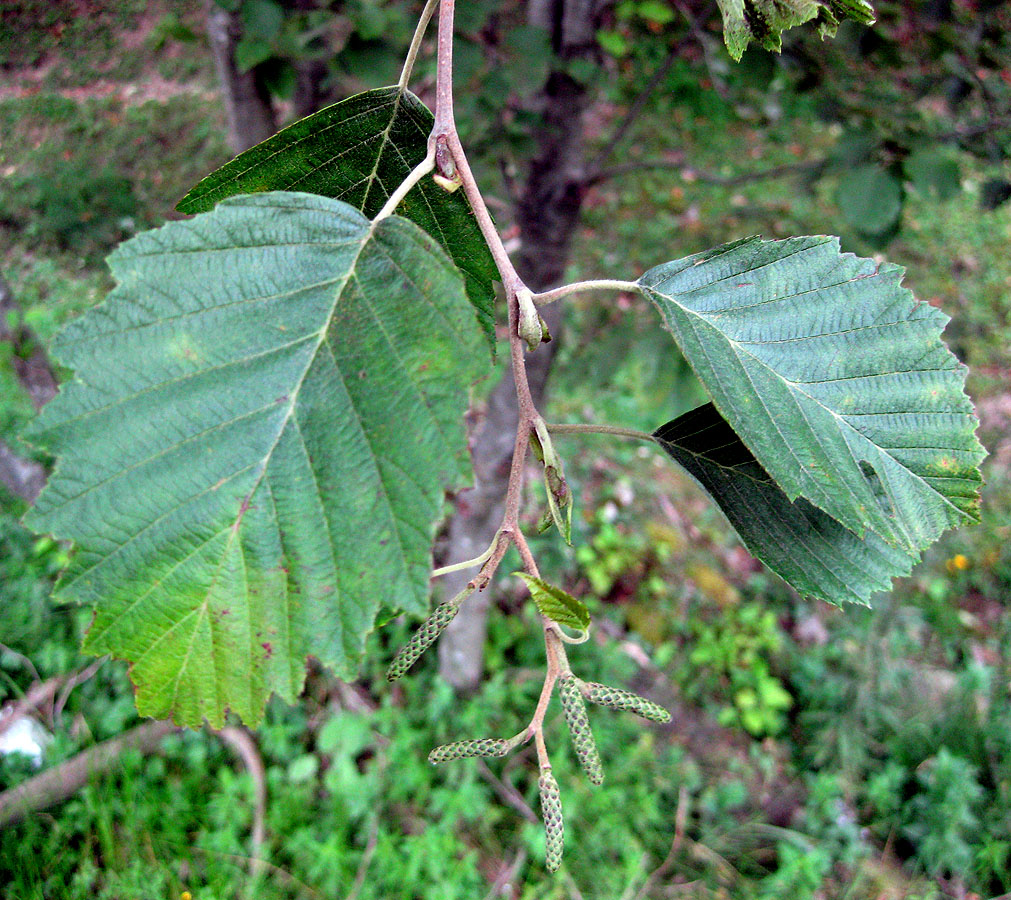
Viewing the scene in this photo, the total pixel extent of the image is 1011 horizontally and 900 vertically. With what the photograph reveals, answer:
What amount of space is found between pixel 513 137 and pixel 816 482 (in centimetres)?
144

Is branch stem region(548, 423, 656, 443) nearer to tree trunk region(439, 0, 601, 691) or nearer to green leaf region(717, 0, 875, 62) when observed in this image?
green leaf region(717, 0, 875, 62)

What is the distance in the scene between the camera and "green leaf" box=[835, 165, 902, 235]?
1847 millimetres

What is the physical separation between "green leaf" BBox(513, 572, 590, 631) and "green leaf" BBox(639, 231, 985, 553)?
26 centimetres

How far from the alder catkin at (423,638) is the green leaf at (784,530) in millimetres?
322

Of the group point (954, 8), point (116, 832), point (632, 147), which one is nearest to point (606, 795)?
point (116, 832)

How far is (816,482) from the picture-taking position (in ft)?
2.38

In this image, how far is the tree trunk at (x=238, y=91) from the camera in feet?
6.63

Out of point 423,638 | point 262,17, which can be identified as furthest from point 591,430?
point 262,17

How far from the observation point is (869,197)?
1.86 m

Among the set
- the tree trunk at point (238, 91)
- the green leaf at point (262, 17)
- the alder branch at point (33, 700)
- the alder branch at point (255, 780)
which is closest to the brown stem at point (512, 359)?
the green leaf at point (262, 17)

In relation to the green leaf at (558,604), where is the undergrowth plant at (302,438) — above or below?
above

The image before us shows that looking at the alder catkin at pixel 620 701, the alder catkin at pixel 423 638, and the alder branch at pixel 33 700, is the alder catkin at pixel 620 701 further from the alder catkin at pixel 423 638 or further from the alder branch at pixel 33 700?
the alder branch at pixel 33 700

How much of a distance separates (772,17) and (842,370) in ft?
1.17

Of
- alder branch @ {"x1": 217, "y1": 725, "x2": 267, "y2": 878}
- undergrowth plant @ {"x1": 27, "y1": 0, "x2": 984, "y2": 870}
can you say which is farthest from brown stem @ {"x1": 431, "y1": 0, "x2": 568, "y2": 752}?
alder branch @ {"x1": 217, "y1": 725, "x2": 267, "y2": 878}
